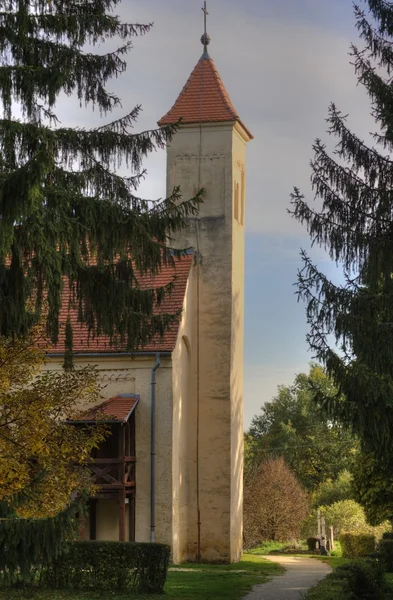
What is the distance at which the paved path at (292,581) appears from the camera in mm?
20391

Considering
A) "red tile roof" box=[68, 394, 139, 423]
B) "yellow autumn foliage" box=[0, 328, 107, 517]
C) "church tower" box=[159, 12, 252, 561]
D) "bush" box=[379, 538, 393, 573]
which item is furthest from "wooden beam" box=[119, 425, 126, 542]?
"yellow autumn foliage" box=[0, 328, 107, 517]

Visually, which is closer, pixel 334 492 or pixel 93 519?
pixel 93 519

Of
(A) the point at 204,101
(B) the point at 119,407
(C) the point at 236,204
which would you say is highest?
(A) the point at 204,101

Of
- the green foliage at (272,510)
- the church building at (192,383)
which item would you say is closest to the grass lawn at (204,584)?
the church building at (192,383)

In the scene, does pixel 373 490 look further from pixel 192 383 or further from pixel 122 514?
pixel 122 514

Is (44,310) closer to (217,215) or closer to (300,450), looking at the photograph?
(217,215)

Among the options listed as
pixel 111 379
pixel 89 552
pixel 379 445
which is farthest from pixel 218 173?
pixel 379 445

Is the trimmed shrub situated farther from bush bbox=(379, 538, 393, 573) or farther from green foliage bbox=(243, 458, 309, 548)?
bush bbox=(379, 538, 393, 573)

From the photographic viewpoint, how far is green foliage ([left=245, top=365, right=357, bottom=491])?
62344mm

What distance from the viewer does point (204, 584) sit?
22.5 metres

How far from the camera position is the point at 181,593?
2069cm

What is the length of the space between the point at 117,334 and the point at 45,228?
308 centimetres

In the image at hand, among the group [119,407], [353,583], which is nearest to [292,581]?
[353,583]

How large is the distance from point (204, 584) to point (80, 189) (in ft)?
36.2
